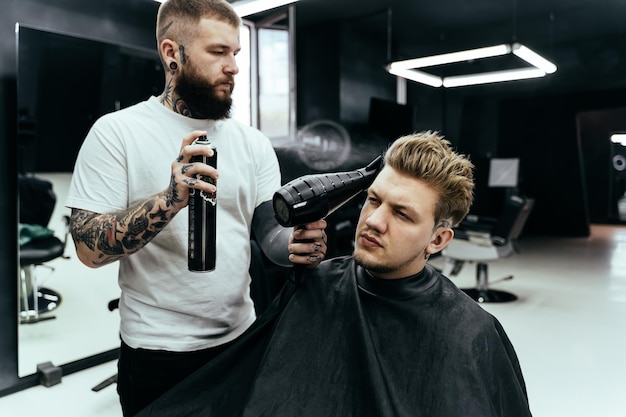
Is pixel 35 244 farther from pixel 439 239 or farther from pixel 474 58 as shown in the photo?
pixel 474 58

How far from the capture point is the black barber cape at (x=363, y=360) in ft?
3.49

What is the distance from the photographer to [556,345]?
11.2ft

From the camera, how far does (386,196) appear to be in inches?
45.4

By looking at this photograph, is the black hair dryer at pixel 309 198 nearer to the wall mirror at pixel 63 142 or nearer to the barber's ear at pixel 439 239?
the barber's ear at pixel 439 239

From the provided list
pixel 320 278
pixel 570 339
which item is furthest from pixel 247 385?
pixel 570 339

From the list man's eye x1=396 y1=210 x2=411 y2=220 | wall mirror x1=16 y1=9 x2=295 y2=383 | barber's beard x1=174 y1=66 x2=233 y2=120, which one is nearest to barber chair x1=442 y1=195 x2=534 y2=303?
wall mirror x1=16 y1=9 x2=295 y2=383

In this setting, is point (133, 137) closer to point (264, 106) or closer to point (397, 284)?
point (397, 284)

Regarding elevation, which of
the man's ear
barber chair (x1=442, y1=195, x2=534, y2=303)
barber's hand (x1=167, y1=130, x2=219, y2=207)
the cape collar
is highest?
the man's ear

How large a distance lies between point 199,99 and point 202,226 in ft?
1.05

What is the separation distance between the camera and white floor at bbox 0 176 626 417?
2521 millimetres

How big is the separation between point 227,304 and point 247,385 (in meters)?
0.20

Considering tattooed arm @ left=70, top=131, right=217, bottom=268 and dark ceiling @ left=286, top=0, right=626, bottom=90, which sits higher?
dark ceiling @ left=286, top=0, right=626, bottom=90

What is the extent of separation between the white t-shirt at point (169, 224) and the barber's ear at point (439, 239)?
448 millimetres

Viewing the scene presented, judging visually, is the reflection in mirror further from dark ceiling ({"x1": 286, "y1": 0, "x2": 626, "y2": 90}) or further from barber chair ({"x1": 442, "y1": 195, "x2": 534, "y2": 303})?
dark ceiling ({"x1": 286, "y1": 0, "x2": 626, "y2": 90})
